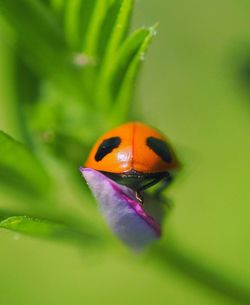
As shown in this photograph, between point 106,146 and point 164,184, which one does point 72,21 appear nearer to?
point 106,146

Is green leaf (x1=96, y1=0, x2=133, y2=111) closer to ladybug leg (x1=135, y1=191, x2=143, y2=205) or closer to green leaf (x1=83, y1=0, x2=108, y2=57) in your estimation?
green leaf (x1=83, y1=0, x2=108, y2=57)

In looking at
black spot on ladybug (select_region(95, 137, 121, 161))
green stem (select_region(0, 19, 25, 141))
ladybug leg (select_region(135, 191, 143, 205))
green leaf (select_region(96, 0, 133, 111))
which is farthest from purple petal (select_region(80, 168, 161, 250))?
green stem (select_region(0, 19, 25, 141))

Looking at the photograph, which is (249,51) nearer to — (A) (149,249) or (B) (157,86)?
(B) (157,86)

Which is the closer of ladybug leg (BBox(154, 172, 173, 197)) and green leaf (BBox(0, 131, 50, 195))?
green leaf (BBox(0, 131, 50, 195))

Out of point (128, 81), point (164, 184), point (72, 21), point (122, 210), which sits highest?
point (72, 21)

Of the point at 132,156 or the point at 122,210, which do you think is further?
the point at 132,156

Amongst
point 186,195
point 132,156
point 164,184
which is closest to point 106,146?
point 132,156

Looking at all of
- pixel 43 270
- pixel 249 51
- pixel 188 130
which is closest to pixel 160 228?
pixel 43 270
